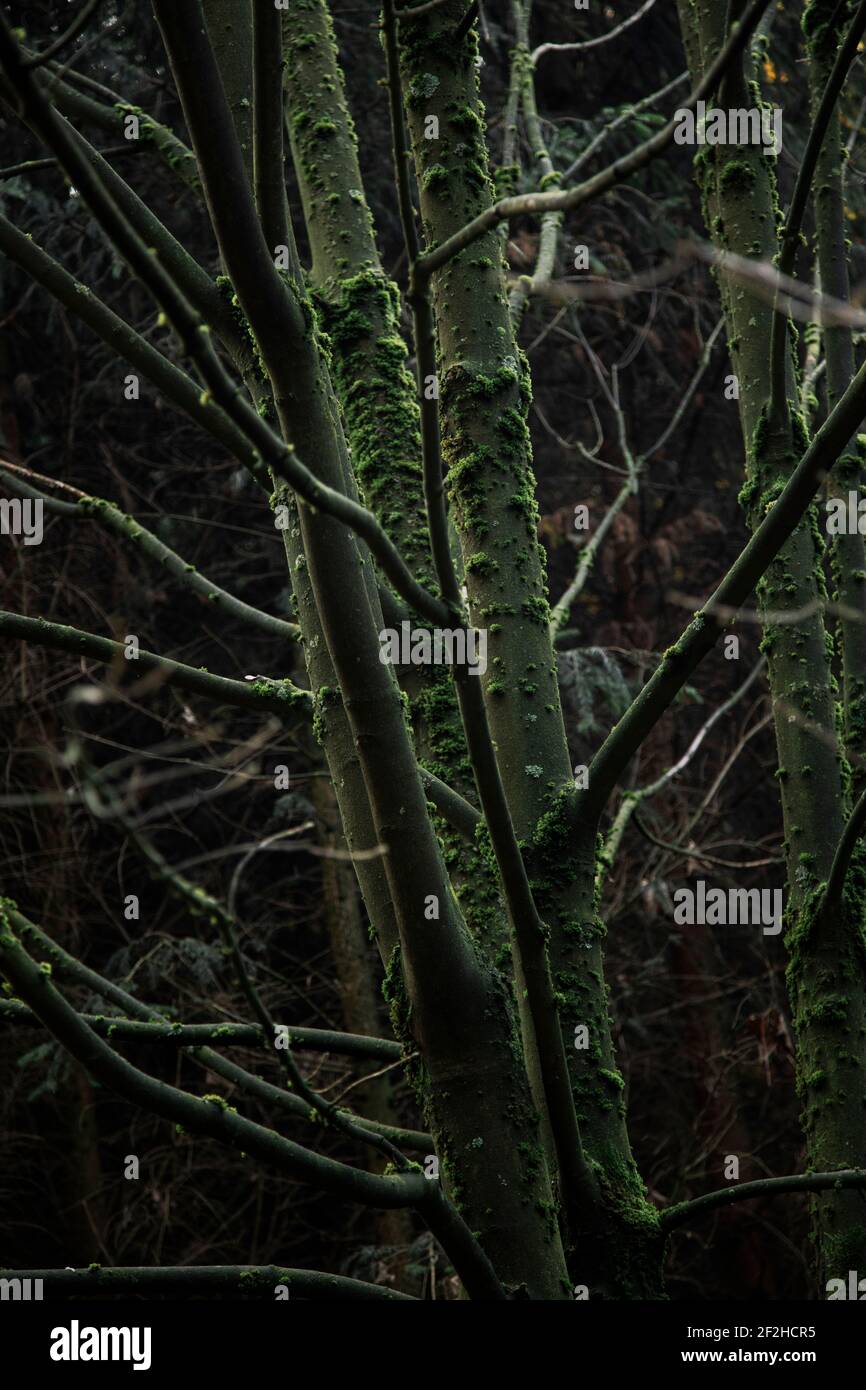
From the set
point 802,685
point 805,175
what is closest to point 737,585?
point 805,175

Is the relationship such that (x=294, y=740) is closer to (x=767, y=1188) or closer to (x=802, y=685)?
(x=802, y=685)

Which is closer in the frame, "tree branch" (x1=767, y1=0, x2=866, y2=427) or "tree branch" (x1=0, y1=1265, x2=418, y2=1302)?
"tree branch" (x1=0, y1=1265, x2=418, y2=1302)

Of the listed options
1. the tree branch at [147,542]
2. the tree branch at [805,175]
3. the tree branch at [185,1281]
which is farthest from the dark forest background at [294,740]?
the tree branch at [185,1281]

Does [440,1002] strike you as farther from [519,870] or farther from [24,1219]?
[24,1219]

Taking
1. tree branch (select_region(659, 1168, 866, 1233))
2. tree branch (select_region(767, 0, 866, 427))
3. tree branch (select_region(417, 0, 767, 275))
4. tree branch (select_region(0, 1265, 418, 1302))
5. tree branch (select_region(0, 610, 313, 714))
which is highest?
tree branch (select_region(767, 0, 866, 427))

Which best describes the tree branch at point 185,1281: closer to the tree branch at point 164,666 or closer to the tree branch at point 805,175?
the tree branch at point 164,666

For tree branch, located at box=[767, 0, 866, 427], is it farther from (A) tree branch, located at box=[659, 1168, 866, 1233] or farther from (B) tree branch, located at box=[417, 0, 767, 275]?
(A) tree branch, located at box=[659, 1168, 866, 1233]

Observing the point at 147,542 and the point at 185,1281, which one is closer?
the point at 185,1281

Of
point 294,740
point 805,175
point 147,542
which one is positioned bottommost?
point 147,542

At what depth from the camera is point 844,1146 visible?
2.81 m

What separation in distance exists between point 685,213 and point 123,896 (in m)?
6.41

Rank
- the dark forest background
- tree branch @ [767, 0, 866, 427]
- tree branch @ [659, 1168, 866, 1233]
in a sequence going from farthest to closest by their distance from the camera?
1. the dark forest background
2. tree branch @ [659, 1168, 866, 1233]
3. tree branch @ [767, 0, 866, 427]

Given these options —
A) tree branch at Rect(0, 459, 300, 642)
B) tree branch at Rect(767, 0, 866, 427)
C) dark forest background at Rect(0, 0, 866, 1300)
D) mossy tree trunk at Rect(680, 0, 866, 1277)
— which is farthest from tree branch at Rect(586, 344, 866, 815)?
dark forest background at Rect(0, 0, 866, 1300)
